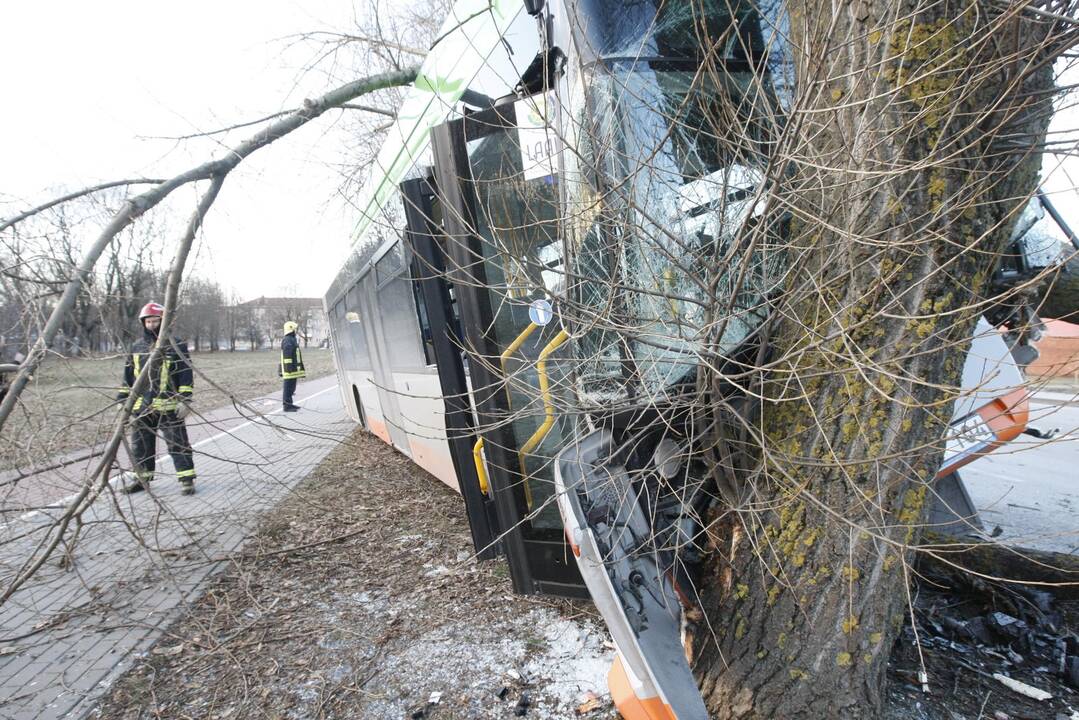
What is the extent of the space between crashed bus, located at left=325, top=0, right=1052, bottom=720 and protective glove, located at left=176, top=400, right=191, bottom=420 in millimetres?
2036

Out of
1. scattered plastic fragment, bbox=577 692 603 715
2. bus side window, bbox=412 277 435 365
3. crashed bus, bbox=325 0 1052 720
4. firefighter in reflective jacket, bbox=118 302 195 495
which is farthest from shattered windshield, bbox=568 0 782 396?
firefighter in reflective jacket, bbox=118 302 195 495

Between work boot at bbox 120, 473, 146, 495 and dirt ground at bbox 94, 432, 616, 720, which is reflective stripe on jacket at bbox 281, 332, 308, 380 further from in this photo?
work boot at bbox 120, 473, 146, 495

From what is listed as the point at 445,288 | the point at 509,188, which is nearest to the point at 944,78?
the point at 509,188

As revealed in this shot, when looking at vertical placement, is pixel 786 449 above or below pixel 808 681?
above

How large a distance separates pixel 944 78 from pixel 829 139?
1.29 ft

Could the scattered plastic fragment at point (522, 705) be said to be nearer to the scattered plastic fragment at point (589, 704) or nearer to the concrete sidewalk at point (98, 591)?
the scattered plastic fragment at point (589, 704)

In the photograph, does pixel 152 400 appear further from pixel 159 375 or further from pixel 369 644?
pixel 369 644

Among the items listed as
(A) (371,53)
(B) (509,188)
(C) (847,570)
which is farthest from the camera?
(A) (371,53)

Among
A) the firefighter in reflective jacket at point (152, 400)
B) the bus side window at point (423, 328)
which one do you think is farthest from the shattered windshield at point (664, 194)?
the firefighter in reflective jacket at point (152, 400)

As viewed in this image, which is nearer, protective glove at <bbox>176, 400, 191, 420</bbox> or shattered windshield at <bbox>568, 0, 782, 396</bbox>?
shattered windshield at <bbox>568, 0, 782, 396</bbox>

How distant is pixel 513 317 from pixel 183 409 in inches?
112

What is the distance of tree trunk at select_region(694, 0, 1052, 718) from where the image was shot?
6.25ft

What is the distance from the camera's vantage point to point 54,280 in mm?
3619

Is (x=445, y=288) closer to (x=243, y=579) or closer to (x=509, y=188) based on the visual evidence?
(x=509, y=188)
